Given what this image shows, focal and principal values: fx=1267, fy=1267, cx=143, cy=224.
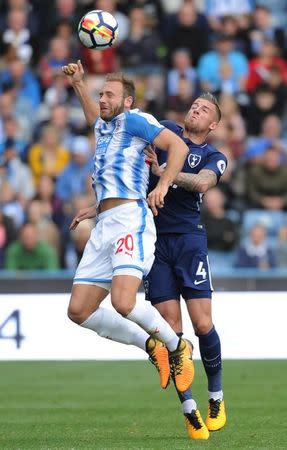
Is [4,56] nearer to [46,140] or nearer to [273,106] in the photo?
[46,140]

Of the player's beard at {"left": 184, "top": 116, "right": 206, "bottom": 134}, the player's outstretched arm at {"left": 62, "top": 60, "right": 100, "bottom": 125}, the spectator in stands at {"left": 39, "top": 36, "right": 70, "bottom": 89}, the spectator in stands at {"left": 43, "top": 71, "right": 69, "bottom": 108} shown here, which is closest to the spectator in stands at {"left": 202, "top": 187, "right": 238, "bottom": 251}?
the spectator in stands at {"left": 43, "top": 71, "right": 69, "bottom": 108}

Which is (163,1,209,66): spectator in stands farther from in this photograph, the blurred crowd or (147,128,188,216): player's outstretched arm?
(147,128,188,216): player's outstretched arm

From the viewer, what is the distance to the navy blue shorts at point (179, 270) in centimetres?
910

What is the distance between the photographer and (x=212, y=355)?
918 centimetres

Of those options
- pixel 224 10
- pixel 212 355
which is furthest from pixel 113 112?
pixel 224 10

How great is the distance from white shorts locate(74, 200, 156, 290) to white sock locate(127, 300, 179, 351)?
236 millimetres

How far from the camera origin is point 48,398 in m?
11.3

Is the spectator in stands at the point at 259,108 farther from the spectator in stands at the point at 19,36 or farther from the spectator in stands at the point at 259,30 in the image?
the spectator in stands at the point at 19,36

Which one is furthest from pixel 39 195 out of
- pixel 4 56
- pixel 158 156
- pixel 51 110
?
pixel 158 156

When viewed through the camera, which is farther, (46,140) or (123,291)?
(46,140)

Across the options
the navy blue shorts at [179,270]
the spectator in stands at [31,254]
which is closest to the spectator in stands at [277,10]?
the spectator in stands at [31,254]

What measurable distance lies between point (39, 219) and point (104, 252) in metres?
7.71

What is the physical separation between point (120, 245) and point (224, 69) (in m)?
10.4

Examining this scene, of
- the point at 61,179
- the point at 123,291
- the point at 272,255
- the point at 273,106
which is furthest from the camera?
the point at 273,106
